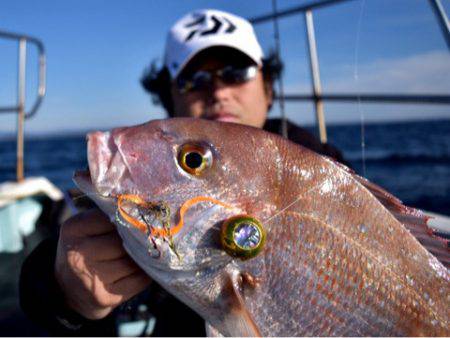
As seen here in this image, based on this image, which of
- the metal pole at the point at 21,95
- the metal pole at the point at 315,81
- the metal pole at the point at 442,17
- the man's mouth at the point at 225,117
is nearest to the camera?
the metal pole at the point at 442,17

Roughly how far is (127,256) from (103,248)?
85 millimetres

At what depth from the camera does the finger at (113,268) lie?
136cm

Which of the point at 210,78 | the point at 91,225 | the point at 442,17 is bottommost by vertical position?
the point at 91,225

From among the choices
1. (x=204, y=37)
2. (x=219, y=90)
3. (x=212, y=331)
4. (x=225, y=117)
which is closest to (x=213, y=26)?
(x=204, y=37)

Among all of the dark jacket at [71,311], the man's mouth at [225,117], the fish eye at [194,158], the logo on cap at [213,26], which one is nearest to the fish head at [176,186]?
the fish eye at [194,158]

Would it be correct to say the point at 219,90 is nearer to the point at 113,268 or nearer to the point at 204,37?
the point at 204,37

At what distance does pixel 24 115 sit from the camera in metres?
4.48

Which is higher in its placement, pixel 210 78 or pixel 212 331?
pixel 210 78

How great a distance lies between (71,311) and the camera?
5.38 ft

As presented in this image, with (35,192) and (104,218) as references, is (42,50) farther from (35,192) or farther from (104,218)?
(104,218)

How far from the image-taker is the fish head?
1.17 m

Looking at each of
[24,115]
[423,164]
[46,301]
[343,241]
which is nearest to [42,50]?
[24,115]

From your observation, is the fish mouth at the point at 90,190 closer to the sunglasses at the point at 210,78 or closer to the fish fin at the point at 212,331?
the fish fin at the point at 212,331

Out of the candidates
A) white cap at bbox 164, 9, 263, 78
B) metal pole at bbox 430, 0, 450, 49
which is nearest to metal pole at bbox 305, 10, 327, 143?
white cap at bbox 164, 9, 263, 78
